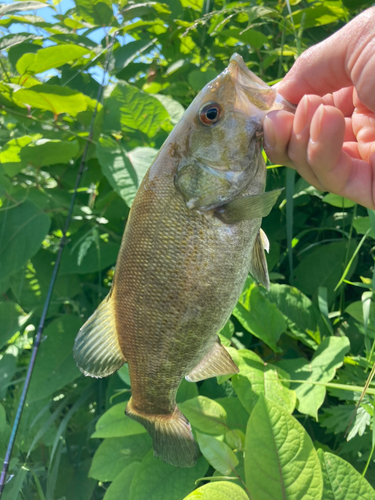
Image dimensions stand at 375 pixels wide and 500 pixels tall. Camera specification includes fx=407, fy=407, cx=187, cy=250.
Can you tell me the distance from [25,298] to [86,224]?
1.65 ft

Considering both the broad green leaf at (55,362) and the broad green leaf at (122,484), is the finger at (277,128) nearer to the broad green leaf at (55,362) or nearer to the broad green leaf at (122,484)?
the broad green leaf at (122,484)

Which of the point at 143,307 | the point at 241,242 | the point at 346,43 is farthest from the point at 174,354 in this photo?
the point at 346,43

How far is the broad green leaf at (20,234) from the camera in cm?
180

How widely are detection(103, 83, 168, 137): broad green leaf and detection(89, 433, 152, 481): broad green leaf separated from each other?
4.34 feet

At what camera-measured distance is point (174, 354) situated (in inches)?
42.5

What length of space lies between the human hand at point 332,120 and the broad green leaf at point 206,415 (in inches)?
31.1

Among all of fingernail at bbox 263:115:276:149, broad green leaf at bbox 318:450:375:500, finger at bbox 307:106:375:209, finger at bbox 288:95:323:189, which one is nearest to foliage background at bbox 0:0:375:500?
broad green leaf at bbox 318:450:375:500

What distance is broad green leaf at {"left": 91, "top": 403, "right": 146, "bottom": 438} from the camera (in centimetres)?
142

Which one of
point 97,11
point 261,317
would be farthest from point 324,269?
point 97,11

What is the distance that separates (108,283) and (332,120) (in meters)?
1.80

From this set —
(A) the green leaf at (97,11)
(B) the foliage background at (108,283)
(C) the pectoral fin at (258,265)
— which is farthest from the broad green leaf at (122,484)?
(A) the green leaf at (97,11)

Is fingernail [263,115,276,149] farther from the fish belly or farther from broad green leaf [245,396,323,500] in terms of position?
broad green leaf [245,396,323,500]

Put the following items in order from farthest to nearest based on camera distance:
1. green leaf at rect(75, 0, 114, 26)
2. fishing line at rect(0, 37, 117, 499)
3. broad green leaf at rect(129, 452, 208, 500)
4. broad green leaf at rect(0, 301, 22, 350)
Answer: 1. green leaf at rect(75, 0, 114, 26)
2. broad green leaf at rect(0, 301, 22, 350)
3. fishing line at rect(0, 37, 117, 499)
4. broad green leaf at rect(129, 452, 208, 500)

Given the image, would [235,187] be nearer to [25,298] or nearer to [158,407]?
[158,407]
